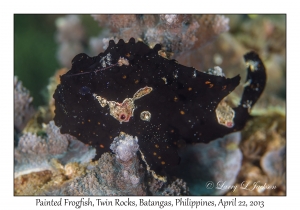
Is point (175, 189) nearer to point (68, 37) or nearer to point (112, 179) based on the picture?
point (112, 179)

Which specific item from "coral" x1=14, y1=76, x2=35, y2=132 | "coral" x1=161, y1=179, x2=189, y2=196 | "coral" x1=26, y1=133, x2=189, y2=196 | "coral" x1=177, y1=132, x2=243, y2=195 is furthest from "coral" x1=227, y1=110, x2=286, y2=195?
"coral" x1=14, y1=76, x2=35, y2=132

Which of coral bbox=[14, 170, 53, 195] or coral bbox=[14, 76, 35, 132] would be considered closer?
coral bbox=[14, 170, 53, 195]

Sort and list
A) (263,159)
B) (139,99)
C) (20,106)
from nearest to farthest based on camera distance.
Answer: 1. (139,99)
2. (20,106)
3. (263,159)

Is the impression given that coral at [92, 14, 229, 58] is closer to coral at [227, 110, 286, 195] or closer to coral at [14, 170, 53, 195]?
coral at [227, 110, 286, 195]

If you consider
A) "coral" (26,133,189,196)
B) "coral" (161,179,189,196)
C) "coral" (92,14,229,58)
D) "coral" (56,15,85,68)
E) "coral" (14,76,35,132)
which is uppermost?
"coral" (56,15,85,68)

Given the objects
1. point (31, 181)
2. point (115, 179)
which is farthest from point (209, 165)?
point (31, 181)

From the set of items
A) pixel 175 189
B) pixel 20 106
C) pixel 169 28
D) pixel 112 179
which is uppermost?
pixel 169 28

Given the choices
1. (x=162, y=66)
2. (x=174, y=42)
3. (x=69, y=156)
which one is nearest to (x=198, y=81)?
(x=162, y=66)
